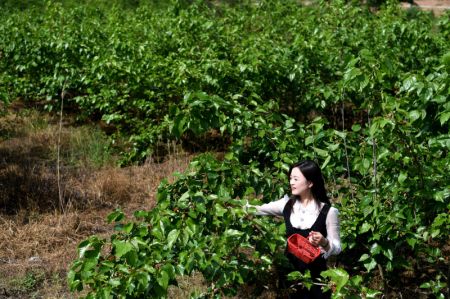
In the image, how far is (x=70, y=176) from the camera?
623 centimetres

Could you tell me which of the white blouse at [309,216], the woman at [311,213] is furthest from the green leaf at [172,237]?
the woman at [311,213]

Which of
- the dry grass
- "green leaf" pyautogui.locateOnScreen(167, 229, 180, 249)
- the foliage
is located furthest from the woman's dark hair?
the dry grass

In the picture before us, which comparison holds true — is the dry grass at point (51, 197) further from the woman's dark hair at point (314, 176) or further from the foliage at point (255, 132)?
the woman's dark hair at point (314, 176)

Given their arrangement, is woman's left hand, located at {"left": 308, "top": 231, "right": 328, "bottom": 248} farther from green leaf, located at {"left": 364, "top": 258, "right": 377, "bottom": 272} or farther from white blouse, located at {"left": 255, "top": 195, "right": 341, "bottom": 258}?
green leaf, located at {"left": 364, "top": 258, "right": 377, "bottom": 272}

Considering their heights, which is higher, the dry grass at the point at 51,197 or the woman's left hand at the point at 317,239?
the woman's left hand at the point at 317,239

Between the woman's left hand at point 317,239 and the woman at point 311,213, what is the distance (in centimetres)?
6

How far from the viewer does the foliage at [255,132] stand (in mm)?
2871

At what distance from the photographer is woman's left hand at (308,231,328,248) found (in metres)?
3.01

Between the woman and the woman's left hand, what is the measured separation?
6 cm

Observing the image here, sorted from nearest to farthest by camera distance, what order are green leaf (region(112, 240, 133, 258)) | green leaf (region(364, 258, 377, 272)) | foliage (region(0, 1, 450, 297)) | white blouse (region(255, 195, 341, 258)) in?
green leaf (region(112, 240, 133, 258))
foliage (region(0, 1, 450, 297))
white blouse (region(255, 195, 341, 258))
green leaf (region(364, 258, 377, 272))

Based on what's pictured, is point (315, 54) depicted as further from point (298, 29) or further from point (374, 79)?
point (374, 79)

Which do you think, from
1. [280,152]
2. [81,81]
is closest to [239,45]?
[81,81]

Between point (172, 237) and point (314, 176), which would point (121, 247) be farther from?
point (314, 176)

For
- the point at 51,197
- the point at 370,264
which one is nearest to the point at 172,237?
the point at 370,264
